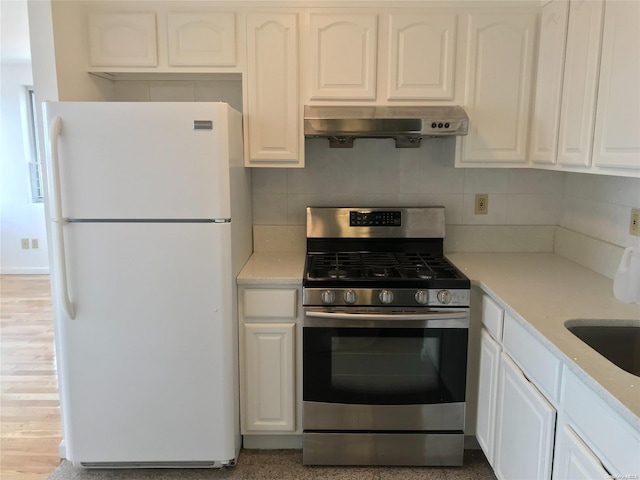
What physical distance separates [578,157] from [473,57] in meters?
0.73

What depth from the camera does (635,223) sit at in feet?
6.85

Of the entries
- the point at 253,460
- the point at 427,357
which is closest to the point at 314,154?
the point at 427,357

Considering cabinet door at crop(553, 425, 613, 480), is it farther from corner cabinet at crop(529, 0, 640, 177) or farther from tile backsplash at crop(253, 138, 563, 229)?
tile backsplash at crop(253, 138, 563, 229)

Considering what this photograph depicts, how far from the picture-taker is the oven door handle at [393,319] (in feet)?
7.00

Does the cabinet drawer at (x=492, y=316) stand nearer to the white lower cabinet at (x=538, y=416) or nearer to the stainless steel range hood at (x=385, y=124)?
the white lower cabinet at (x=538, y=416)

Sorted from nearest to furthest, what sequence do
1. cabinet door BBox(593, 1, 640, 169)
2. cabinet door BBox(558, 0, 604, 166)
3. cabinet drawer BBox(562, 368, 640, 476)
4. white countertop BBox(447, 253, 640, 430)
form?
cabinet drawer BBox(562, 368, 640, 476)
white countertop BBox(447, 253, 640, 430)
cabinet door BBox(593, 1, 640, 169)
cabinet door BBox(558, 0, 604, 166)

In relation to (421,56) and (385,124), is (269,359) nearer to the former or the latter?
(385,124)

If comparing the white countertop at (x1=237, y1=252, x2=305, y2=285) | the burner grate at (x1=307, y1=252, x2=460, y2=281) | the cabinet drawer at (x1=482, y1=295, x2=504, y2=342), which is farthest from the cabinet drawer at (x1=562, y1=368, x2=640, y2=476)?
the white countertop at (x1=237, y1=252, x2=305, y2=285)

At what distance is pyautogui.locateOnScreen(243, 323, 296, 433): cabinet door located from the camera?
227 centimetres

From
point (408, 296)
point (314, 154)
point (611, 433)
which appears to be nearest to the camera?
point (611, 433)

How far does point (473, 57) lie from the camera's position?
2342 mm

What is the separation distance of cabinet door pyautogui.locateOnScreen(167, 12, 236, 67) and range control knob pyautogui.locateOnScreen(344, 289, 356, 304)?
1.22 metres

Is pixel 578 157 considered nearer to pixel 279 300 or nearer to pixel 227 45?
pixel 279 300

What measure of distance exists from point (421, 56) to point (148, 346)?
5.99 feet
